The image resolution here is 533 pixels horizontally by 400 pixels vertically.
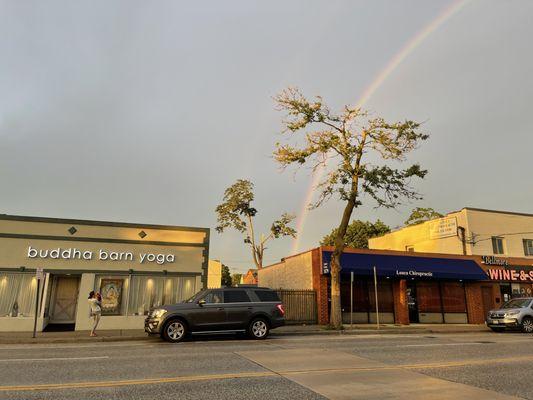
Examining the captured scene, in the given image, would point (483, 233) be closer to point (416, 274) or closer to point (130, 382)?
point (416, 274)

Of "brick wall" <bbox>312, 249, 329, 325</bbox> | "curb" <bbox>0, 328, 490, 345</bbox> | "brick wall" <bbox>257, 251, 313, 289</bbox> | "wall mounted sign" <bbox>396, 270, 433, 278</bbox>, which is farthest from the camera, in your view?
"brick wall" <bbox>257, 251, 313, 289</bbox>

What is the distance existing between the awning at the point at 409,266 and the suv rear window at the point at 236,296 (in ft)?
29.4

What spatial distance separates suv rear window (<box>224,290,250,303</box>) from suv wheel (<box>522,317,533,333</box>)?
45.3ft

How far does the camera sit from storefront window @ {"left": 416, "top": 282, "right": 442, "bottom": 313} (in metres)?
26.0

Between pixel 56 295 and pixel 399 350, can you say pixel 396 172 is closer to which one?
pixel 399 350

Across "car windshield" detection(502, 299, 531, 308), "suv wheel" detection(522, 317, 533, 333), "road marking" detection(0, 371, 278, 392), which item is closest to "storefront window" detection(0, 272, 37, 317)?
"road marking" detection(0, 371, 278, 392)

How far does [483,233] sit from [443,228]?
2708 millimetres

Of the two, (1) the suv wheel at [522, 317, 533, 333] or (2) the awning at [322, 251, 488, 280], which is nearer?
(1) the suv wheel at [522, 317, 533, 333]

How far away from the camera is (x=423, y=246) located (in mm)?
34000

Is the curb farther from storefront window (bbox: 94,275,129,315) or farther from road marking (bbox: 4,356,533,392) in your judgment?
road marking (bbox: 4,356,533,392)

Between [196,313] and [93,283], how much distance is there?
757cm

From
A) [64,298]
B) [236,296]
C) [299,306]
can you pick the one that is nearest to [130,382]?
[236,296]

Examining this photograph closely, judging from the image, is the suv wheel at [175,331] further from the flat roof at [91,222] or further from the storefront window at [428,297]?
the storefront window at [428,297]

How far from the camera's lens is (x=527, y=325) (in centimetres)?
2008
